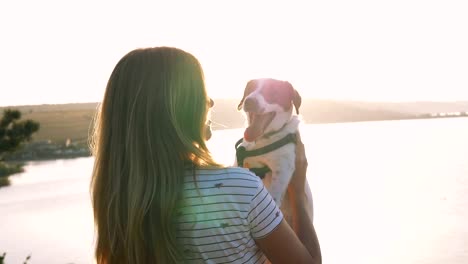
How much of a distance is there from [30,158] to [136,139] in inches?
2623

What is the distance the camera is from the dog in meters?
2.61

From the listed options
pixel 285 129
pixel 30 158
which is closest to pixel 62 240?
pixel 285 129

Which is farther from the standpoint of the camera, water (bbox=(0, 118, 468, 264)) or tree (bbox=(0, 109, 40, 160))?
water (bbox=(0, 118, 468, 264))

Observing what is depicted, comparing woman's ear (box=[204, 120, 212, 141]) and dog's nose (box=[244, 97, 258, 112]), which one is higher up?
woman's ear (box=[204, 120, 212, 141])

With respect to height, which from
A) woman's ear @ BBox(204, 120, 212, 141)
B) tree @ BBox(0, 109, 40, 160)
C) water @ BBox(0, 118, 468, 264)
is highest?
woman's ear @ BBox(204, 120, 212, 141)

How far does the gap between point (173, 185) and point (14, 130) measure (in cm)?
1115

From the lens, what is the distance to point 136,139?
54.8 inches

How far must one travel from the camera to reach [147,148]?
138cm

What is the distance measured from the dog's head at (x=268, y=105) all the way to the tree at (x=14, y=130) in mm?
9488

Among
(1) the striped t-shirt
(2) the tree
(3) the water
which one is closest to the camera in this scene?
(1) the striped t-shirt

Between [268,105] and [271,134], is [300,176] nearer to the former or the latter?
[271,134]

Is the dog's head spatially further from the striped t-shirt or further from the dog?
the striped t-shirt

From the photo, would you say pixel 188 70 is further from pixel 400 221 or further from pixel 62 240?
pixel 400 221

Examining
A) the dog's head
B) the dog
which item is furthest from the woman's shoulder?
the dog's head
